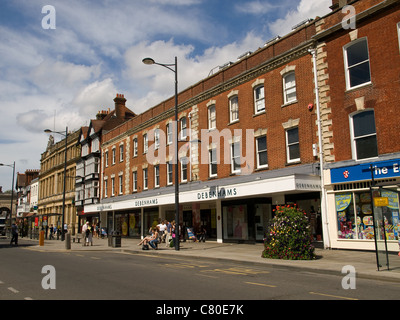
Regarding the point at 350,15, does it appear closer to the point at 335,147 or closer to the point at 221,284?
the point at 335,147

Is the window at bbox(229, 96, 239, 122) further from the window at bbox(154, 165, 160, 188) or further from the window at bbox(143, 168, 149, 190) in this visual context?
the window at bbox(143, 168, 149, 190)

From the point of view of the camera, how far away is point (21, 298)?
7.85 metres

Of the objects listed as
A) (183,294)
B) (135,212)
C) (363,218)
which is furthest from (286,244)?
(135,212)

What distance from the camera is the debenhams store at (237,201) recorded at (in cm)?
1905

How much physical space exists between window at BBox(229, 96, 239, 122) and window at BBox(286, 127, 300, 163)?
178 inches

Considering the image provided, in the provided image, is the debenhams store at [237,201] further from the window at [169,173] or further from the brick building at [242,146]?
the window at [169,173]

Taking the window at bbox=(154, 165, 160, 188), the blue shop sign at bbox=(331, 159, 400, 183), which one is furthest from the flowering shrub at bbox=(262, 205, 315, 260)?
the window at bbox=(154, 165, 160, 188)

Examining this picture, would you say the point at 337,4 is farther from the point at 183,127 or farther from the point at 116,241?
the point at 116,241

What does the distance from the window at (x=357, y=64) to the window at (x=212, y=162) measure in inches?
411

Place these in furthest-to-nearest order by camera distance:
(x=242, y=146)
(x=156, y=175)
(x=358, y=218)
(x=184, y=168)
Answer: (x=156, y=175)
(x=184, y=168)
(x=242, y=146)
(x=358, y=218)

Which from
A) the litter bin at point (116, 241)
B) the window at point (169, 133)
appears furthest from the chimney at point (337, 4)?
the litter bin at point (116, 241)

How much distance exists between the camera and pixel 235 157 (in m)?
24.1

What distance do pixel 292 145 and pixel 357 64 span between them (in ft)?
17.4

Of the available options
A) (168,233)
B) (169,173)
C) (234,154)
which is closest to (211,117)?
(234,154)
